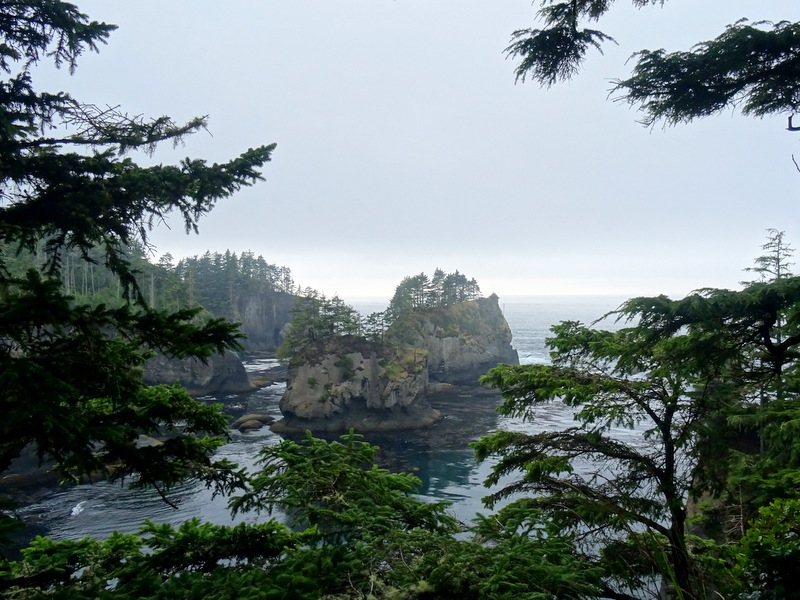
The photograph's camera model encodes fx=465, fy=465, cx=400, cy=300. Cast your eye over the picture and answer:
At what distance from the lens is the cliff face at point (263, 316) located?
8788 cm

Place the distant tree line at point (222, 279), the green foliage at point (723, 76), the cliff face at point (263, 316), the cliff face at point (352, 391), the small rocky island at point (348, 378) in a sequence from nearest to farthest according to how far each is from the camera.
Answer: the green foliage at point (723, 76) → the cliff face at point (352, 391) → the small rocky island at point (348, 378) → the distant tree line at point (222, 279) → the cliff face at point (263, 316)

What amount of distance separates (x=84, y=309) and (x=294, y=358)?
40.1m

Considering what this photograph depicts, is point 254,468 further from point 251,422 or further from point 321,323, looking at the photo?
point 321,323

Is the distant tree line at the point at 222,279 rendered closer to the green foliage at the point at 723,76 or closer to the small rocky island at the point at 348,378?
the small rocky island at the point at 348,378

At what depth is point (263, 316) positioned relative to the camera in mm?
91062

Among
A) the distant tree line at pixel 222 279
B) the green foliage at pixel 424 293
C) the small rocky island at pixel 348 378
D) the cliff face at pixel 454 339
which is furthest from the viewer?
the distant tree line at pixel 222 279

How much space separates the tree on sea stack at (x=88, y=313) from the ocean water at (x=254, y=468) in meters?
10.1

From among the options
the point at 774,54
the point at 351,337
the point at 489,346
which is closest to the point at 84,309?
the point at 774,54

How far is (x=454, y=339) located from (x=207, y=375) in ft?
106

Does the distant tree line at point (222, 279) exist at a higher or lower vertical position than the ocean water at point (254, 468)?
higher

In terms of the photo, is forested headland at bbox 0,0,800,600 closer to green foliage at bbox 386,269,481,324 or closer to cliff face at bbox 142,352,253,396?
cliff face at bbox 142,352,253,396

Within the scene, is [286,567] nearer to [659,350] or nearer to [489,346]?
[659,350]

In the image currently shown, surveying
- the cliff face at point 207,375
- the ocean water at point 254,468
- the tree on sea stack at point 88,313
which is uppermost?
the tree on sea stack at point 88,313

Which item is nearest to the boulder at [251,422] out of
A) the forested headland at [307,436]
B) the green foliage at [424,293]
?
the green foliage at [424,293]
